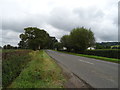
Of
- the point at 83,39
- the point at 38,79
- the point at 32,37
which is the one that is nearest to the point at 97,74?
the point at 38,79

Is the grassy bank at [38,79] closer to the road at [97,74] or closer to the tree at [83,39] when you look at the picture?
the road at [97,74]

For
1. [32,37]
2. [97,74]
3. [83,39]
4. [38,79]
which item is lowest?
[97,74]

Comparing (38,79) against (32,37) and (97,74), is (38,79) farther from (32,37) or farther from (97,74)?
(32,37)

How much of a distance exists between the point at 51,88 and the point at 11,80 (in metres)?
1.83

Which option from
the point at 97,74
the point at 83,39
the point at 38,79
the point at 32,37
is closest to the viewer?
the point at 38,79

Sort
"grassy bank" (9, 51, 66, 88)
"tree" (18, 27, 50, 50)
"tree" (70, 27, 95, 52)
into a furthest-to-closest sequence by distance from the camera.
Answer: "tree" (18, 27, 50, 50) → "tree" (70, 27, 95, 52) → "grassy bank" (9, 51, 66, 88)

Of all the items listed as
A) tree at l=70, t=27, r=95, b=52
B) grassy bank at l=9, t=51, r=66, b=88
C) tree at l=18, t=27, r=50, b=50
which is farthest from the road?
tree at l=18, t=27, r=50, b=50

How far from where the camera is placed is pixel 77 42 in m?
35.9

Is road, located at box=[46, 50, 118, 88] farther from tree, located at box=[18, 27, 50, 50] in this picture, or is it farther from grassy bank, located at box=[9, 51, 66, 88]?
tree, located at box=[18, 27, 50, 50]

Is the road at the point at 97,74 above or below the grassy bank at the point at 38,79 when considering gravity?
below

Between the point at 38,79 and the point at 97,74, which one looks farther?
the point at 97,74


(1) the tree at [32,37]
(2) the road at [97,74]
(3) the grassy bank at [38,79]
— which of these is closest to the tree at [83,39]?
(1) the tree at [32,37]

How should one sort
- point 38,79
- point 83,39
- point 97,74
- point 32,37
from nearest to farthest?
point 38,79, point 97,74, point 83,39, point 32,37

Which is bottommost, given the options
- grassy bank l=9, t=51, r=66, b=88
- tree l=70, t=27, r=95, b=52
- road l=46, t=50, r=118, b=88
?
road l=46, t=50, r=118, b=88
